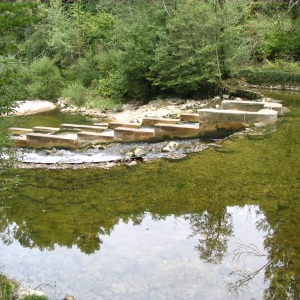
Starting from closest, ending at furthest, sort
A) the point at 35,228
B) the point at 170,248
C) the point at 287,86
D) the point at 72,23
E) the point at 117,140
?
the point at 170,248, the point at 35,228, the point at 117,140, the point at 287,86, the point at 72,23

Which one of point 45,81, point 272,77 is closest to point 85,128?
Result: point 272,77

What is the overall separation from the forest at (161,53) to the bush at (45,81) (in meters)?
0.02

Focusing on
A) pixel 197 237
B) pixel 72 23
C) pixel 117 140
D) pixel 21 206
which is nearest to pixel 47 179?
pixel 21 206

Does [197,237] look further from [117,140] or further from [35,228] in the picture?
[117,140]

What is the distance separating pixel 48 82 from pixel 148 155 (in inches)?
745

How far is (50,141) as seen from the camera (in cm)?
1198

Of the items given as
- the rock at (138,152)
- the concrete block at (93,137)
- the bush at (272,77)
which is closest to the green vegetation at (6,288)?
the rock at (138,152)

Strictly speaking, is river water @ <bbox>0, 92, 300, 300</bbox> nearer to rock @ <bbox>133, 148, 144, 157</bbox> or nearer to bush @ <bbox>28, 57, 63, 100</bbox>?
rock @ <bbox>133, 148, 144, 157</bbox>

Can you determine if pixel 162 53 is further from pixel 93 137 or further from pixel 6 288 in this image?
pixel 6 288

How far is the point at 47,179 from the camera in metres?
9.20

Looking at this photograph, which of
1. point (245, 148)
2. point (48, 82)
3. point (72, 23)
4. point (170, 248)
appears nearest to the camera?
point (170, 248)

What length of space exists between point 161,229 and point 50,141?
646 centimetres

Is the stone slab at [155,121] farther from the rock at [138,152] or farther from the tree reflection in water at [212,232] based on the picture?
the tree reflection in water at [212,232]

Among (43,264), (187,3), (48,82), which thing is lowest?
(43,264)
